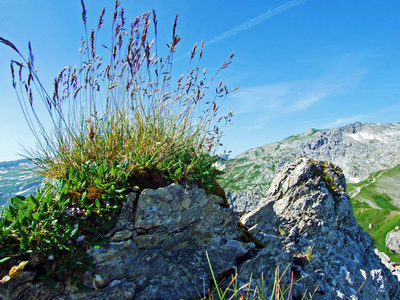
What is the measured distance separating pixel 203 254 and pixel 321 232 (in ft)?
17.0

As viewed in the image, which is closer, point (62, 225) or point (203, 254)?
point (62, 225)

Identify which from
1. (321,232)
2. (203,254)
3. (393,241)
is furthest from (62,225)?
(393,241)

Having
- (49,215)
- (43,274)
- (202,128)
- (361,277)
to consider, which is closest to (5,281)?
(43,274)

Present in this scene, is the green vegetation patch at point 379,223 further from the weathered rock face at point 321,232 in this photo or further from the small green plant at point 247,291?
the small green plant at point 247,291

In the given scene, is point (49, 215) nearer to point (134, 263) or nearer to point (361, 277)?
point (134, 263)

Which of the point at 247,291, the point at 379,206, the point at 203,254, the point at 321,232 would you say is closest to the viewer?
the point at 247,291

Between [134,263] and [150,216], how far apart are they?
877mm

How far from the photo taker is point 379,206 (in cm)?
15412

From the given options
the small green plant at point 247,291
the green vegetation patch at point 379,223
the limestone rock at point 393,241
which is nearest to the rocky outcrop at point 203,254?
the small green plant at point 247,291

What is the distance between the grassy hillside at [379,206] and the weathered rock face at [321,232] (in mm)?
78289

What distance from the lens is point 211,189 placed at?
20.3ft

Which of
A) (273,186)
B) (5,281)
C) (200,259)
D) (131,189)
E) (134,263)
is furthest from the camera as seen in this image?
(273,186)

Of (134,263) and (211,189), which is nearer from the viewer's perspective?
(134,263)

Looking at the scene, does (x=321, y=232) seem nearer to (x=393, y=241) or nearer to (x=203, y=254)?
(x=203, y=254)
